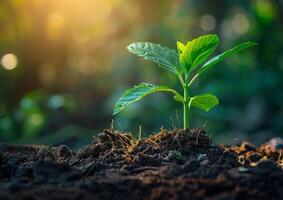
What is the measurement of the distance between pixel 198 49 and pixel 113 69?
23.0 ft

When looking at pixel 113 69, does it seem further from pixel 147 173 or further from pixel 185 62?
pixel 147 173

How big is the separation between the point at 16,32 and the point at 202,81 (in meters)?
Answer: 2.67

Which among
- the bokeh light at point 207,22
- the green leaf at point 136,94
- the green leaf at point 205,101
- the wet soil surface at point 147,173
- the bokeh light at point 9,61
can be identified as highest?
the bokeh light at point 207,22

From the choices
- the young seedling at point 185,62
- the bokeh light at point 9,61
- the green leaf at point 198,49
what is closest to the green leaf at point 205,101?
the young seedling at point 185,62

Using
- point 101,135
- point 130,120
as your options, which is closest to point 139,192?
point 101,135

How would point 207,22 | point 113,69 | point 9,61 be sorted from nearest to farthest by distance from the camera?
point 9,61, point 207,22, point 113,69

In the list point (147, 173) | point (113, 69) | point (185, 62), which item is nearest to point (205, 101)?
point (185, 62)

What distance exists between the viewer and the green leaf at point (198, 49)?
2.13 meters

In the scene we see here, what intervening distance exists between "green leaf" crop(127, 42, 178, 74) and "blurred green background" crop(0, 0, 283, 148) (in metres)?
3.11

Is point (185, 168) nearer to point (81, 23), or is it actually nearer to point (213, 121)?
point (213, 121)

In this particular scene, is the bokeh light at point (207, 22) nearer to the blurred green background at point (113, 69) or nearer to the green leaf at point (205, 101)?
the blurred green background at point (113, 69)

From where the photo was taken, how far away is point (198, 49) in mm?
2168

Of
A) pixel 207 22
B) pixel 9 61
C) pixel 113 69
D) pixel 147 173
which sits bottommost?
pixel 147 173

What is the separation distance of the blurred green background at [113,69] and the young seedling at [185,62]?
314 centimetres
